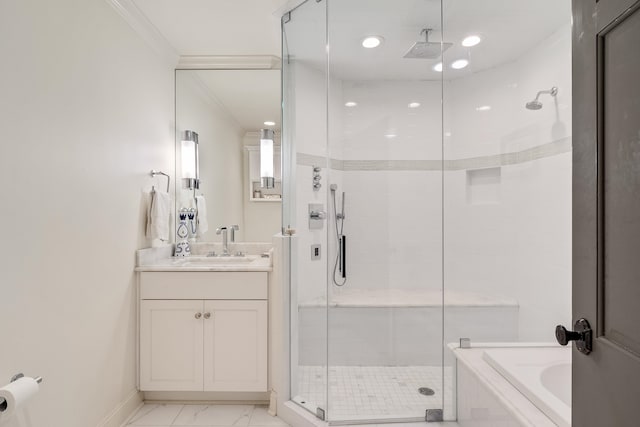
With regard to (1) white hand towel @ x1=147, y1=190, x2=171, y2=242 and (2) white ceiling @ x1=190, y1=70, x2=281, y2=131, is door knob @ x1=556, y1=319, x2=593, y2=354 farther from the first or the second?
(2) white ceiling @ x1=190, y1=70, x2=281, y2=131

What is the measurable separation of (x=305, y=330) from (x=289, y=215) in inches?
28.7

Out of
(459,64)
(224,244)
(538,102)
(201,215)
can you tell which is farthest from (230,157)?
(538,102)

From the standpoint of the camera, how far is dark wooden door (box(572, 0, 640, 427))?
61cm

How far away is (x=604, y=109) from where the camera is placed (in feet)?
2.26

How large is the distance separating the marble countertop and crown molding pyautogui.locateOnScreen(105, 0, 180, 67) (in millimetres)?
1372

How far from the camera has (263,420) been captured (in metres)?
1.92

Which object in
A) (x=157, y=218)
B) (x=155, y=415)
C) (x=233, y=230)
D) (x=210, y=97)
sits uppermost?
(x=210, y=97)

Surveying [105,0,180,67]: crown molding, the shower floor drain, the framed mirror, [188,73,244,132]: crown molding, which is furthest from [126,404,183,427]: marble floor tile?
[105,0,180,67]: crown molding

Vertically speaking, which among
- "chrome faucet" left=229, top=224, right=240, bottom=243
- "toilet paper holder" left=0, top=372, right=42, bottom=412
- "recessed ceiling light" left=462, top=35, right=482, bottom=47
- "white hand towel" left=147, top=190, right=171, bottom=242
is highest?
"recessed ceiling light" left=462, top=35, right=482, bottom=47

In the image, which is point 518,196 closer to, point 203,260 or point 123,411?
point 203,260

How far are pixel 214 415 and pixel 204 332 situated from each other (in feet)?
1.59

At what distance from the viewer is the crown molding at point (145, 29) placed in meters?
1.88

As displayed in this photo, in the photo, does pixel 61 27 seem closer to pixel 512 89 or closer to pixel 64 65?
pixel 64 65

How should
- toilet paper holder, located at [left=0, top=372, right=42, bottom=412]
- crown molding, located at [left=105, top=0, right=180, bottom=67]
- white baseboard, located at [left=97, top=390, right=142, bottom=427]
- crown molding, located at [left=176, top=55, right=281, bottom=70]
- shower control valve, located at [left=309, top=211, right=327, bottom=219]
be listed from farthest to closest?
1. crown molding, located at [left=176, top=55, right=281, bottom=70]
2. shower control valve, located at [left=309, top=211, right=327, bottom=219]
3. crown molding, located at [left=105, top=0, right=180, bottom=67]
4. white baseboard, located at [left=97, top=390, right=142, bottom=427]
5. toilet paper holder, located at [left=0, top=372, right=42, bottom=412]
